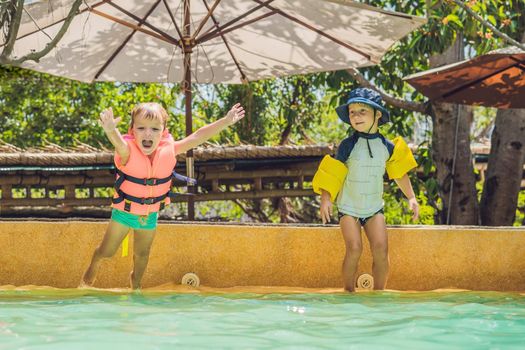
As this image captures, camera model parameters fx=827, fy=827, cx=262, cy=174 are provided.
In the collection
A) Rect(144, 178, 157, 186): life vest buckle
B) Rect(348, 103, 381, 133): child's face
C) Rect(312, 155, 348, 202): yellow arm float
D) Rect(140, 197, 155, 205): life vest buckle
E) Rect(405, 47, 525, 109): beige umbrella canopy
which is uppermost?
Rect(405, 47, 525, 109): beige umbrella canopy

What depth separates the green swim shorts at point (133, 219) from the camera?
17.8 ft

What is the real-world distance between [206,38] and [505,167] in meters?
4.26

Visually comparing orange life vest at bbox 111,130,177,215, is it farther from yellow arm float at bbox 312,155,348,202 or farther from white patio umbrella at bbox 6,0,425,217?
white patio umbrella at bbox 6,0,425,217

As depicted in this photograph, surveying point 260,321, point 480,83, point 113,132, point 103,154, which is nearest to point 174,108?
point 103,154

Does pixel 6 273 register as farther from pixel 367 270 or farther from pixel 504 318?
pixel 504 318

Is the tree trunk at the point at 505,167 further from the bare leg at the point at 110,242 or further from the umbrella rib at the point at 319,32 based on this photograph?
the bare leg at the point at 110,242

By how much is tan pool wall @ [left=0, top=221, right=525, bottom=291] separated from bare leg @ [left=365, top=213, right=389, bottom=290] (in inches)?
14.1

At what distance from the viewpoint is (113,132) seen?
497cm

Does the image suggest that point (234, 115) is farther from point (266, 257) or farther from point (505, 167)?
point (505, 167)

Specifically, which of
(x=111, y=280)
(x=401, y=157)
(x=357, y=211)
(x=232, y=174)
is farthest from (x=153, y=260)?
(x=232, y=174)

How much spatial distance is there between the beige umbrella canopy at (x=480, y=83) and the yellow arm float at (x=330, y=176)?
1871 mm

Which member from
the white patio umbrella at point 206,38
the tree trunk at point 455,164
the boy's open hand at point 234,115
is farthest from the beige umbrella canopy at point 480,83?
the boy's open hand at point 234,115

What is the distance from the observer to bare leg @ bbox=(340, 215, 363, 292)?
5660 mm

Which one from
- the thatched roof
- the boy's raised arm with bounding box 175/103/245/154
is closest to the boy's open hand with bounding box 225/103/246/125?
the boy's raised arm with bounding box 175/103/245/154
